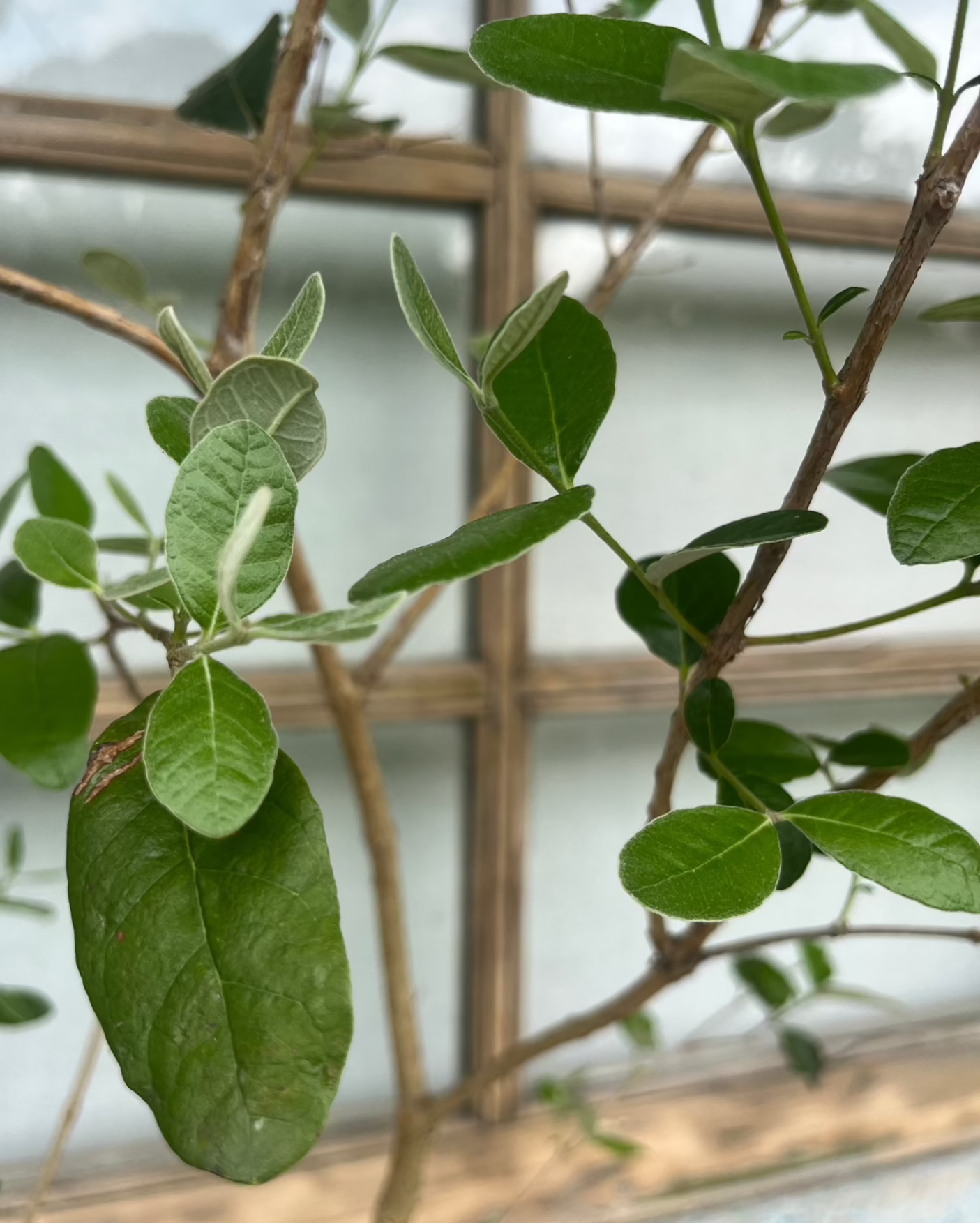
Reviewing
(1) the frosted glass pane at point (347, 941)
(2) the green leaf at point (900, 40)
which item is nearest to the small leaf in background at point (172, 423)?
(2) the green leaf at point (900, 40)

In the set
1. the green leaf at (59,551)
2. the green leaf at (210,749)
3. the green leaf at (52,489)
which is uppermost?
the green leaf at (52,489)

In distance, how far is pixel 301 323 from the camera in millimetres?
269

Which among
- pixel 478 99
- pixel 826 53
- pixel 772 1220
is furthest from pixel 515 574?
pixel 772 1220

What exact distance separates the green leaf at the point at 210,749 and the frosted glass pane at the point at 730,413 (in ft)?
2.18

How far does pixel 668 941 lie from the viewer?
1.37 feet

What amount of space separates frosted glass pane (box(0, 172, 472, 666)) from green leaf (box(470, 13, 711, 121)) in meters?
0.53

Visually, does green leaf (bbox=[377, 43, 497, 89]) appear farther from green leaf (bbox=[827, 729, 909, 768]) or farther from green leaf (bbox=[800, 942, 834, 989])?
green leaf (bbox=[800, 942, 834, 989])

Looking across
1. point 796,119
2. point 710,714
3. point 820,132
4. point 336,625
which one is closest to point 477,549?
point 336,625

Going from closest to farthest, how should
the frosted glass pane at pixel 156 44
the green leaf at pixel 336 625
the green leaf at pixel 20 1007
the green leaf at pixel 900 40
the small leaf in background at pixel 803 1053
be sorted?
the green leaf at pixel 336 625
the green leaf at pixel 900 40
the green leaf at pixel 20 1007
the frosted glass pane at pixel 156 44
the small leaf in background at pixel 803 1053

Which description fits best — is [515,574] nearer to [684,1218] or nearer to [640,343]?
[640,343]

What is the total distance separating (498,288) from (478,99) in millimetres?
164

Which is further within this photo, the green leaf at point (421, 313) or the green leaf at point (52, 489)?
the green leaf at point (52, 489)

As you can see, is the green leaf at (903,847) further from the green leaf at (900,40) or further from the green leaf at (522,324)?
the green leaf at (900,40)

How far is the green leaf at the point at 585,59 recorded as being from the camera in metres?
0.22
